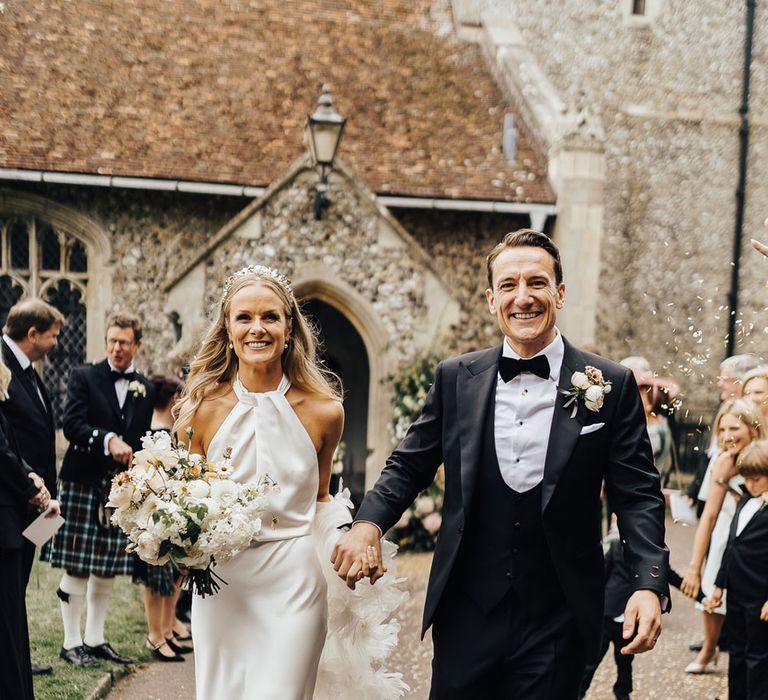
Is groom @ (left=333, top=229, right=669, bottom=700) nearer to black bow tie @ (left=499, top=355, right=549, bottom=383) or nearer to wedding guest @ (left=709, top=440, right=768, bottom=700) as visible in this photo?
black bow tie @ (left=499, top=355, right=549, bottom=383)

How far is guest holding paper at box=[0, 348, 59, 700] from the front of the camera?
12.8 feet

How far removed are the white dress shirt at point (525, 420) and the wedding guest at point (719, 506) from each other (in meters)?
2.38

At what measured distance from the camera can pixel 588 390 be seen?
292 cm

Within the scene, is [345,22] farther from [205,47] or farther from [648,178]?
[648,178]

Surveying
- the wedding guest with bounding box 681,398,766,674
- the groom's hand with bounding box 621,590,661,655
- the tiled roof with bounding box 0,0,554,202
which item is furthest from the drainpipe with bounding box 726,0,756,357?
the groom's hand with bounding box 621,590,661,655

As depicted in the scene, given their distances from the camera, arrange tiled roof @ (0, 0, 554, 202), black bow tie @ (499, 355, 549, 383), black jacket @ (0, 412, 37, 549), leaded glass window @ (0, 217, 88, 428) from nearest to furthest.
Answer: black bow tie @ (499, 355, 549, 383), black jacket @ (0, 412, 37, 549), tiled roof @ (0, 0, 554, 202), leaded glass window @ (0, 217, 88, 428)

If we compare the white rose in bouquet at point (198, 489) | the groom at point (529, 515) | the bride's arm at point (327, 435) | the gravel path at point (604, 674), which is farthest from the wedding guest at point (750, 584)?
the white rose in bouquet at point (198, 489)

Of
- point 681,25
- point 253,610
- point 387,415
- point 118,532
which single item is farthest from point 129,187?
point 681,25

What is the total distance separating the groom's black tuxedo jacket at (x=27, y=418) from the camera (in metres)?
4.72

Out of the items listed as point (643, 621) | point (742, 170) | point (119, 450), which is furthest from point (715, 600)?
point (742, 170)

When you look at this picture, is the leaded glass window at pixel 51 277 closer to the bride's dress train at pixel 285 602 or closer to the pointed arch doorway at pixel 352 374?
the pointed arch doorway at pixel 352 374

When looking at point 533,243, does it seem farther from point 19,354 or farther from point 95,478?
point 95,478

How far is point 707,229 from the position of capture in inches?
585

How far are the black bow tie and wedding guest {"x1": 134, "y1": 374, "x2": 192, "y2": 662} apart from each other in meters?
3.02
